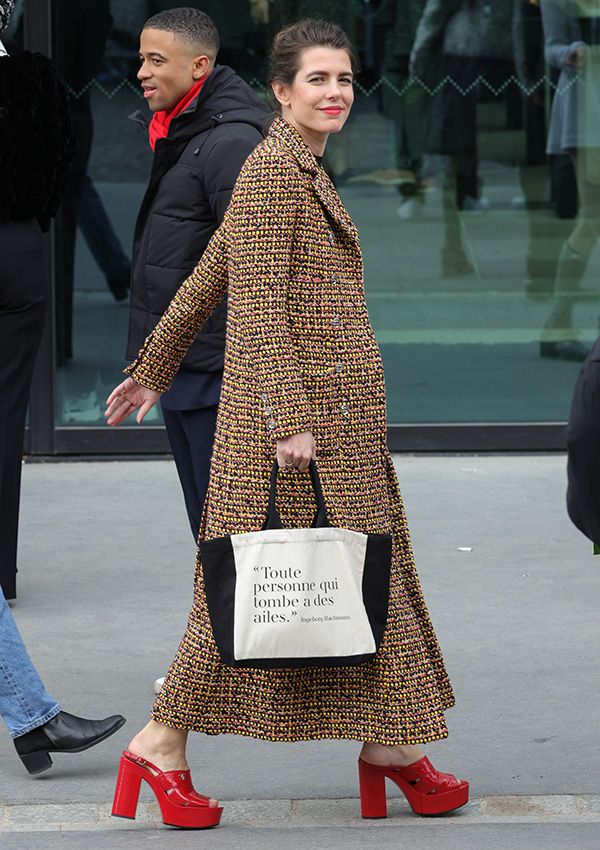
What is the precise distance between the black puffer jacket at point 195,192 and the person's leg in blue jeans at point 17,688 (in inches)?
37.0

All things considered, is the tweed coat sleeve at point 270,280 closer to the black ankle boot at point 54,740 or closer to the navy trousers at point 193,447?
the navy trousers at point 193,447

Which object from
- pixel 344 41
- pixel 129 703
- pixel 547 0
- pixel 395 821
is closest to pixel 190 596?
pixel 129 703

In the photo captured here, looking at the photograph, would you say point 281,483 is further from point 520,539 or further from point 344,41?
point 520,539

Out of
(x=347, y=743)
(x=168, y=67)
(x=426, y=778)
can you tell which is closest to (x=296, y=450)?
(x=426, y=778)

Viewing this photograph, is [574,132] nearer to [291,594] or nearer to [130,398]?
[130,398]

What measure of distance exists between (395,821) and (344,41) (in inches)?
72.8

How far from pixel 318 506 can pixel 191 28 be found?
172 centimetres

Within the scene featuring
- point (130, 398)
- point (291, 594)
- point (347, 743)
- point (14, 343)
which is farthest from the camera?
point (14, 343)

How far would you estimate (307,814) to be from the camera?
14.2 ft

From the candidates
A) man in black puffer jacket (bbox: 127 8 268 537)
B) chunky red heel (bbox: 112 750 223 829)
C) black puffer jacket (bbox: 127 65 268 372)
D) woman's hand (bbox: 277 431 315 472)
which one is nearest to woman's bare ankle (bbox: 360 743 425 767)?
chunky red heel (bbox: 112 750 223 829)

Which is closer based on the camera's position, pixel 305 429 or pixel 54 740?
pixel 305 429

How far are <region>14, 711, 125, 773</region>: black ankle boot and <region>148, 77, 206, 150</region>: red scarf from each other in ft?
5.49

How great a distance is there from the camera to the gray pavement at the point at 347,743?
4266 millimetres

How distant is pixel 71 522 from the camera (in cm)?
727
